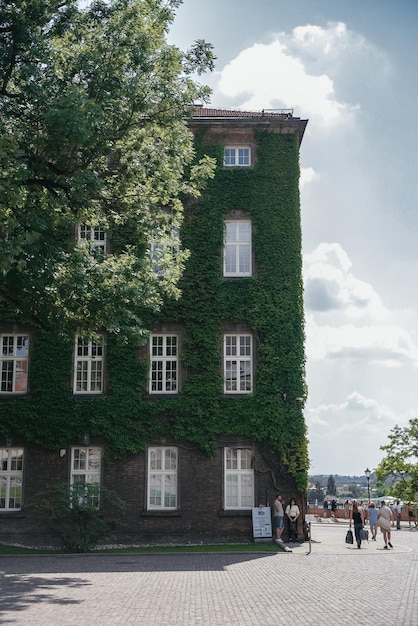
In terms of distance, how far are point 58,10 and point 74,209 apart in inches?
200

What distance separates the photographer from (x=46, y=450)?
27781 mm

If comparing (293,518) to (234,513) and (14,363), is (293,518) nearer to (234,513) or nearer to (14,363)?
(234,513)

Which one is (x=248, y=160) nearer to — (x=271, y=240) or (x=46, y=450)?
(x=271, y=240)

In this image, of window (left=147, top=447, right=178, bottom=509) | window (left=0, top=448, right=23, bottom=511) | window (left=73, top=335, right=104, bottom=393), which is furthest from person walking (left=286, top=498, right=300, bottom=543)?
window (left=0, top=448, right=23, bottom=511)

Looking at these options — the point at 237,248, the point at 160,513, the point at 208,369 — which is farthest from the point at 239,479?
the point at 237,248

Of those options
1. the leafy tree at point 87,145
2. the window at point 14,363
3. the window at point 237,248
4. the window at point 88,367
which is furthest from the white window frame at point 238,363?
the window at point 14,363

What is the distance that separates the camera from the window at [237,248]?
1168 inches

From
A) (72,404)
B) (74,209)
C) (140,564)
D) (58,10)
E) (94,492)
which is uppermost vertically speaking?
(58,10)

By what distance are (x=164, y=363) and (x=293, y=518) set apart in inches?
288

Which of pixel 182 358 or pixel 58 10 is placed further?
pixel 182 358

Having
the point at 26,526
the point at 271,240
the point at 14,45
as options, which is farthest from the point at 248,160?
the point at 26,526

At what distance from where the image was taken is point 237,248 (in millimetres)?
29844

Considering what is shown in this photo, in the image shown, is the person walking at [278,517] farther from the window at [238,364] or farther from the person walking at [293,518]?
the window at [238,364]

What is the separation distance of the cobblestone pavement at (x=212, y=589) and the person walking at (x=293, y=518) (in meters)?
3.60
